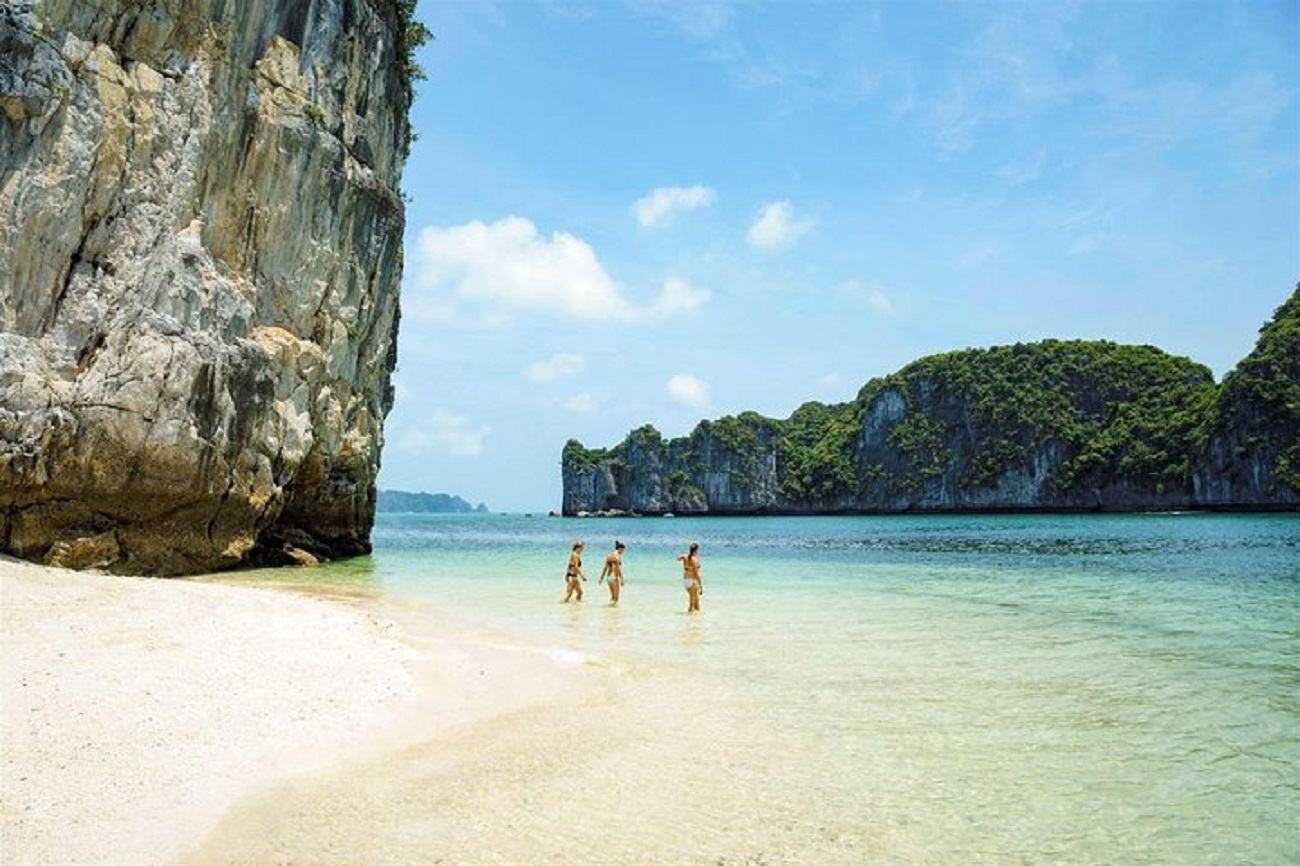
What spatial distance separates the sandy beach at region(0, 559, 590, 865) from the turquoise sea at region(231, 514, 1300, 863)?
4.43 ft

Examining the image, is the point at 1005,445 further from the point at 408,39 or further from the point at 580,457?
the point at 408,39

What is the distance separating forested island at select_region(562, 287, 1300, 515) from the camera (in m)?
92.8

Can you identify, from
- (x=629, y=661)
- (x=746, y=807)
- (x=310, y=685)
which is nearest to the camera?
(x=746, y=807)

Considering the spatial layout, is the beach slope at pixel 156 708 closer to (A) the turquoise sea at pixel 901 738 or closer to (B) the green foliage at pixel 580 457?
(A) the turquoise sea at pixel 901 738

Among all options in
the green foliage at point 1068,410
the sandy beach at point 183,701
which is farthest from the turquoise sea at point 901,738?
the green foliage at point 1068,410

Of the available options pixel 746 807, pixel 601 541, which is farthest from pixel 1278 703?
pixel 601 541

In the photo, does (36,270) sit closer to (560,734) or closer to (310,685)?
(310,685)

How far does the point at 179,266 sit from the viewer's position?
18.3 m

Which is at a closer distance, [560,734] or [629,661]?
[560,734]

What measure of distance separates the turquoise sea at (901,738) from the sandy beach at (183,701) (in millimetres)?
1351

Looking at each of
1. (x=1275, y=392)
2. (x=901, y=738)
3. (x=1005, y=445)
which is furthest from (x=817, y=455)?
(x=901, y=738)

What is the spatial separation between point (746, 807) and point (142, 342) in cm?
1654

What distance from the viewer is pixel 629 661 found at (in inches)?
464

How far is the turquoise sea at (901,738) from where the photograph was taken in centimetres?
556
